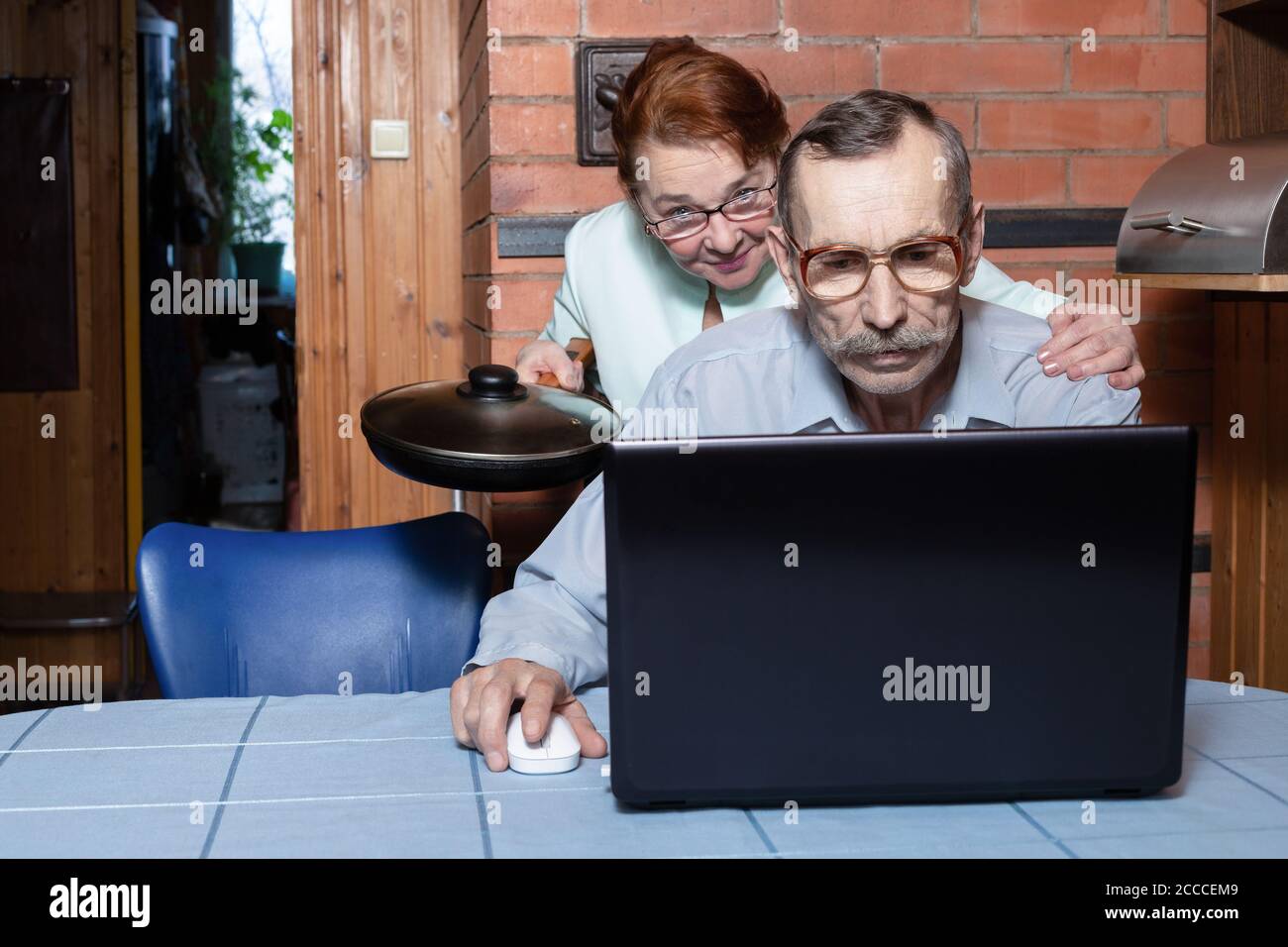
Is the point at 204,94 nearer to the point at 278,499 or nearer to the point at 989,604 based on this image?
the point at 278,499

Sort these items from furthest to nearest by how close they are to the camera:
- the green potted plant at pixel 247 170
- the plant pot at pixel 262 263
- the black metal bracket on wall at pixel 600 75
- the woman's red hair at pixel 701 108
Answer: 1. the plant pot at pixel 262 263
2. the green potted plant at pixel 247 170
3. the black metal bracket on wall at pixel 600 75
4. the woman's red hair at pixel 701 108

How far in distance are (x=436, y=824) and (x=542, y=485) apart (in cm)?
32

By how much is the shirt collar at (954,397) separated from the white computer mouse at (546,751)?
0.49 metres

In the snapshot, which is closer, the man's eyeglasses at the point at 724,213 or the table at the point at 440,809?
the table at the point at 440,809

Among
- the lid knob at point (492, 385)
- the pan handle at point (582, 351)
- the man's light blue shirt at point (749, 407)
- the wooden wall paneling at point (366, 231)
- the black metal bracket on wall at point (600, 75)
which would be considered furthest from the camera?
the wooden wall paneling at point (366, 231)

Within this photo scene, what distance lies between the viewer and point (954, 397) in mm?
1552

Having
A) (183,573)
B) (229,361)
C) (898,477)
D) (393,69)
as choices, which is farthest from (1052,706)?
(229,361)

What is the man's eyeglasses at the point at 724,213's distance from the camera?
72.9 inches

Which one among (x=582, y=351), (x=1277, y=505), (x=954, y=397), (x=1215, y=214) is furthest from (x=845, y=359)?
(x=1277, y=505)

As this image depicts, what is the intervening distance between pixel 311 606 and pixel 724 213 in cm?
79

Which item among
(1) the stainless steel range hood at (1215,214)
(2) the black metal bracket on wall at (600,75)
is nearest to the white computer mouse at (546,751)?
(1) the stainless steel range hood at (1215,214)

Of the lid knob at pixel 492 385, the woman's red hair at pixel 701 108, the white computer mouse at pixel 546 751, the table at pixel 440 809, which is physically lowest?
the table at pixel 440 809

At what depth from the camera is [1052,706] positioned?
3.38ft

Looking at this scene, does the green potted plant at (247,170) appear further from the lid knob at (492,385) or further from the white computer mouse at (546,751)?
the white computer mouse at (546,751)
